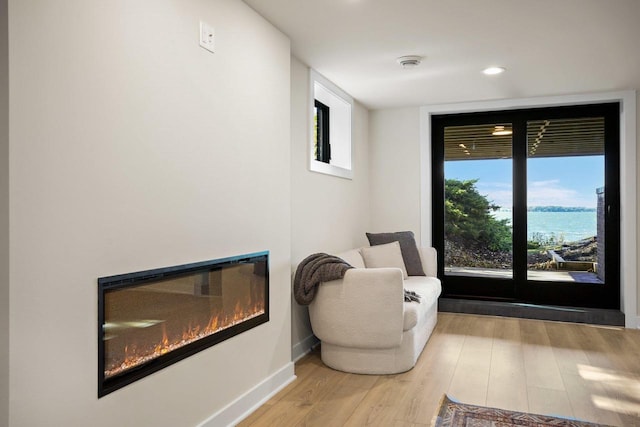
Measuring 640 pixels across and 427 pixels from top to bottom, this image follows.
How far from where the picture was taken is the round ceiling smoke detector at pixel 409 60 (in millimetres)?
3787

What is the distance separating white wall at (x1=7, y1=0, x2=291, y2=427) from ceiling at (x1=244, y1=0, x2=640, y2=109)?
0.53 meters

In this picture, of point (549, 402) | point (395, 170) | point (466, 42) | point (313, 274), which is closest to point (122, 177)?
point (313, 274)

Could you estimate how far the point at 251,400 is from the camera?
2830mm

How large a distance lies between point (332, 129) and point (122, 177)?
323cm

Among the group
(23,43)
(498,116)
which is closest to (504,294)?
(498,116)

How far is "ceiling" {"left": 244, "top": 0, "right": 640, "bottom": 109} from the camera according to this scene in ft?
9.45

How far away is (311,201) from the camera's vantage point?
13.5 ft

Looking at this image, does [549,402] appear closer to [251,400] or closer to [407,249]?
[251,400]

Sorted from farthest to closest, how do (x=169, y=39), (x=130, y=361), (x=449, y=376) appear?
(x=449, y=376), (x=169, y=39), (x=130, y=361)

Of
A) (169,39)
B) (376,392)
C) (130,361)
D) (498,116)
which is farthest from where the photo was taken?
(498,116)

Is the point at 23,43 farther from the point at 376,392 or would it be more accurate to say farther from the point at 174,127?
the point at 376,392

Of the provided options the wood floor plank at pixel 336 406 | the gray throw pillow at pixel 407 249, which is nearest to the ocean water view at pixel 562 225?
the gray throw pillow at pixel 407 249

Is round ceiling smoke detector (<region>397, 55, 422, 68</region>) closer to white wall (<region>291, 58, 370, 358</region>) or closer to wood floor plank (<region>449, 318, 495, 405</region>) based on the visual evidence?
white wall (<region>291, 58, 370, 358</region>)

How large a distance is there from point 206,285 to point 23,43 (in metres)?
1.34
